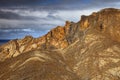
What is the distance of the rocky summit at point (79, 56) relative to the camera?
9506 centimetres

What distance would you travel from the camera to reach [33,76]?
91.6m

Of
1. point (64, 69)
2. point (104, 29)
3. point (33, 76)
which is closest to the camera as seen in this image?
point (33, 76)

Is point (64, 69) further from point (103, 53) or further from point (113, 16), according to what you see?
point (113, 16)

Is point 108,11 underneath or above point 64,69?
above

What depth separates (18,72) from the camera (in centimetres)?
9581

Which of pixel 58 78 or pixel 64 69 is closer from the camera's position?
pixel 58 78

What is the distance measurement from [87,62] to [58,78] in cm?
1447

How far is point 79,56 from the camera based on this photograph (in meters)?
110

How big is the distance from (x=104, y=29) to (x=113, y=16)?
21.5ft

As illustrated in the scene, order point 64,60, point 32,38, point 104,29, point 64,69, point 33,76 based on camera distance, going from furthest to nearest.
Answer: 1. point 32,38
2. point 104,29
3. point 64,60
4. point 64,69
5. point 33,76

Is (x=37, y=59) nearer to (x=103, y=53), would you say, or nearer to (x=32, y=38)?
(x=103, y=53)

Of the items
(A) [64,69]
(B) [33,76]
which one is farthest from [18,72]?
(A) [64,69]

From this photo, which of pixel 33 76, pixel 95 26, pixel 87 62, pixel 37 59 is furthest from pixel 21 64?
pixel 95 26

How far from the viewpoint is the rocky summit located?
3743 inches
